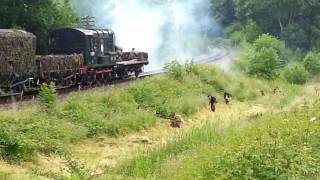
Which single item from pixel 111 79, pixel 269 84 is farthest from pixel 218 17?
pixel 111 79

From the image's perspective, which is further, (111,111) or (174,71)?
(174,71)

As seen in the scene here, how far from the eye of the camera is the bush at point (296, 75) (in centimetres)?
5271

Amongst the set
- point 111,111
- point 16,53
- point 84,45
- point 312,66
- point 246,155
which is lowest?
point 246,155

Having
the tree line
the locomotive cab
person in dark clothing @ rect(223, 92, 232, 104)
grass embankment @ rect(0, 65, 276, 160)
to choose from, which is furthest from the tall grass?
the tree line

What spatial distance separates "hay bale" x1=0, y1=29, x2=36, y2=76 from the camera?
23.1 meters

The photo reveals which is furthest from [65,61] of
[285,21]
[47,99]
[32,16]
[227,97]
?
[285,21]

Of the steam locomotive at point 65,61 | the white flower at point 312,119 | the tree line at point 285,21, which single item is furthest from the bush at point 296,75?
the white flower at point 312,119

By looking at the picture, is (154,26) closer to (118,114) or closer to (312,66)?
(312,66)

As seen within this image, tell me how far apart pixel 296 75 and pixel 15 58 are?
113ft

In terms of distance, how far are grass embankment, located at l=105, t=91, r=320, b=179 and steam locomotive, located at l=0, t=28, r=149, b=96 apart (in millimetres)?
7701

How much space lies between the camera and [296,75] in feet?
174

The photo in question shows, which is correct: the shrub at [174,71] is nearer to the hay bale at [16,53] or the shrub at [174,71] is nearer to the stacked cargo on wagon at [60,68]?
the stacked cargo on wagon at [60,68]

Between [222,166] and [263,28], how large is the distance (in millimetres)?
69519

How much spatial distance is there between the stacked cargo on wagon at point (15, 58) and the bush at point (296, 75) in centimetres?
3188
